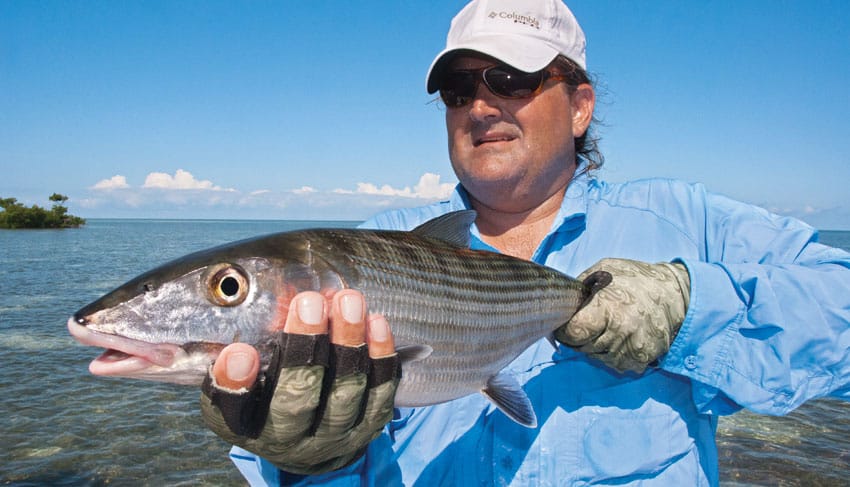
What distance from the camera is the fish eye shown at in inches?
77.5

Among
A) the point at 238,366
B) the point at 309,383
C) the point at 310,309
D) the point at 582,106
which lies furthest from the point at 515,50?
the point at 238,366

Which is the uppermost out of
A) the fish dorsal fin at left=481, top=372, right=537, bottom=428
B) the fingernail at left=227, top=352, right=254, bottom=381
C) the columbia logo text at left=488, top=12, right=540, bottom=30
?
the columbia logo text at left=488, top=12, right=540, bottom=30

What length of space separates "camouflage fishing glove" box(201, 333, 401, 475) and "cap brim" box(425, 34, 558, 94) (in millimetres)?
2184

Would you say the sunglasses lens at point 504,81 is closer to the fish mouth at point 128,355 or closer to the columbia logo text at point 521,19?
the columbia logo text at point 521,19

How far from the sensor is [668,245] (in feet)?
10.6

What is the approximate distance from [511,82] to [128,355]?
2.72 metres

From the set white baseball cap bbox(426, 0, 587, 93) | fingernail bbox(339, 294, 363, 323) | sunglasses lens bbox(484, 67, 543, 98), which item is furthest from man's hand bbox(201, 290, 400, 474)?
white baseball cap bbox(426, 0, 587, 93)

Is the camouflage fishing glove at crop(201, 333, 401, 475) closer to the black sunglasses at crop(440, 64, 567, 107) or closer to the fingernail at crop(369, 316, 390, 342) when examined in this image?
the fingernail at crop(369, 316, 390, 342)

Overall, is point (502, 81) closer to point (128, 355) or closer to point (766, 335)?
point (766, 335)

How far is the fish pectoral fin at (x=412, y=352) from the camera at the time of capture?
7.31ft

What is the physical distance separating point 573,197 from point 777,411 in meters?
1.57

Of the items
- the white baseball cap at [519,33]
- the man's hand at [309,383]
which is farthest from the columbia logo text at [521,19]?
the man's hand at [309,383]

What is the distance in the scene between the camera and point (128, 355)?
191cm

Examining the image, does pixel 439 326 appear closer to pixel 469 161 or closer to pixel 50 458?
pixel 469 161
